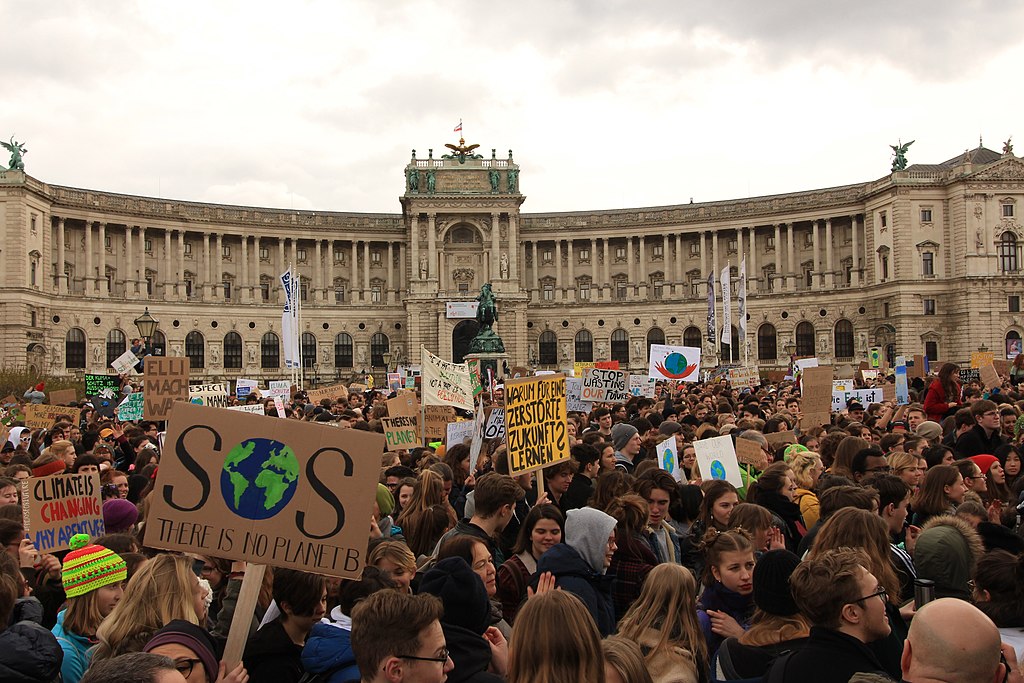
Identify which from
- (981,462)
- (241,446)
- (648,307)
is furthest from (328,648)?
(648,307)

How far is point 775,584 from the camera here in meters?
5.81

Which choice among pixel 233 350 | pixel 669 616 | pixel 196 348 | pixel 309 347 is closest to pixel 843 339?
pixel 309 347

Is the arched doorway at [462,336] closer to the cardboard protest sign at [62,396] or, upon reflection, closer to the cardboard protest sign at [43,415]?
the cardboard protest sign at [62,396]

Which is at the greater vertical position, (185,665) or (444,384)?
(444,384)

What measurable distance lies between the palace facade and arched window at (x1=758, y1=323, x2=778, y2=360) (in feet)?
0.38

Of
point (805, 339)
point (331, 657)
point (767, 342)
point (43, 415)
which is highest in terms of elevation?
point (805, 339)

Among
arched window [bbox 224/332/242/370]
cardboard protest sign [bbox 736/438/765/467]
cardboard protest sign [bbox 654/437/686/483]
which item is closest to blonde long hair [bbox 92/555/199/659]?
cardboard protest sign [bbox 654/437/686/483]

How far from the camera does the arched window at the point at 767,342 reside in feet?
254

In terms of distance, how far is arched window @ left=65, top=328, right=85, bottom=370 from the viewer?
228 ft

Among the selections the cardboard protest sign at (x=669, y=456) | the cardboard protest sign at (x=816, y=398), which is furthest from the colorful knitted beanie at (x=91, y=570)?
the cardboard protest sign at (x=816, y=398)

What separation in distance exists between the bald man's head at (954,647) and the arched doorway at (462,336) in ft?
237

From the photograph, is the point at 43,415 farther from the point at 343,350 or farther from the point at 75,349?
the point at 343,350

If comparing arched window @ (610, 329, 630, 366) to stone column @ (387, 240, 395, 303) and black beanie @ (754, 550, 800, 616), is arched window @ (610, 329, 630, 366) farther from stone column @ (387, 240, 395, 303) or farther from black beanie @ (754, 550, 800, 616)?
black beanie @ (754, 550, 800, 616)

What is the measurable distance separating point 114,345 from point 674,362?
175 feet
